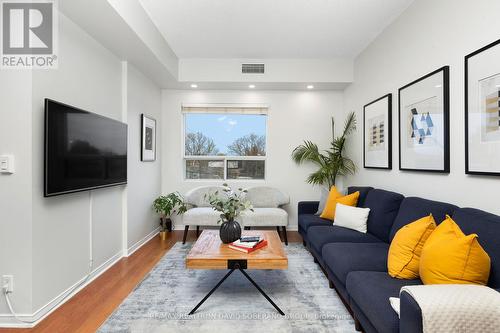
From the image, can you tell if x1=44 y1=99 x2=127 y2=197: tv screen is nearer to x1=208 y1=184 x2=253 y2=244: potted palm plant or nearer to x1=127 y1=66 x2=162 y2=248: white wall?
x1=127 y1=66 x2=162 y2=248: white wall

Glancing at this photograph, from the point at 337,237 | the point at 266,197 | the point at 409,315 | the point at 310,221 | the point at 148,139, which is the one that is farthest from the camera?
the point at 266,197

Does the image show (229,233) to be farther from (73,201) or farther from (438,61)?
(438,61)

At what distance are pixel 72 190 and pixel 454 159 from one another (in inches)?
128

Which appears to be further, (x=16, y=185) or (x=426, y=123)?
(x=426, y=123)

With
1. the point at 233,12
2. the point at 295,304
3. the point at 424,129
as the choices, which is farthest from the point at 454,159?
the point at 233,12

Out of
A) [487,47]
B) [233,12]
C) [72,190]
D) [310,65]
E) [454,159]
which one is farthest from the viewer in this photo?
[310,65]

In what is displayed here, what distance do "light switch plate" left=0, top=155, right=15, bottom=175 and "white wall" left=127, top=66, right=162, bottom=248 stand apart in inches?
61.5

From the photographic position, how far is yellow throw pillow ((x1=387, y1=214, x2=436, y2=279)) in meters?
1.76

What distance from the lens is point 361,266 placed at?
80.4 inches

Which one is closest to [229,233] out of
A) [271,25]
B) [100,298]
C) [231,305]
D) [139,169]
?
[231,305]

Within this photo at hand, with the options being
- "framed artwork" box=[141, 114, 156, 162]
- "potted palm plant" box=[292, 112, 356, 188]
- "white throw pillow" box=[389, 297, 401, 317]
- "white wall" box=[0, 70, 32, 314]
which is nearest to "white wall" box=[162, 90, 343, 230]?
"potted palm plant" box=[292, 112, 356, 188]

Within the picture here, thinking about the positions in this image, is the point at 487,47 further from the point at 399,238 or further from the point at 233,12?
the point at 233,12

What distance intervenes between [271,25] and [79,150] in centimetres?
255

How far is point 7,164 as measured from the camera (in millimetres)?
1970
